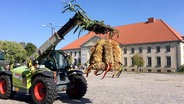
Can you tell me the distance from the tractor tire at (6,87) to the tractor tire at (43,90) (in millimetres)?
1660

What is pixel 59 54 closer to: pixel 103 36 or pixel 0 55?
pixel 103 36

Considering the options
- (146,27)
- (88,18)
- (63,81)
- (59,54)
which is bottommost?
(63,81)

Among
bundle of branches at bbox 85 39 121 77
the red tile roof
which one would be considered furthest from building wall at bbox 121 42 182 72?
bundle of branches at bbox 85 39 121 77

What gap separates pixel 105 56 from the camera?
10258mm

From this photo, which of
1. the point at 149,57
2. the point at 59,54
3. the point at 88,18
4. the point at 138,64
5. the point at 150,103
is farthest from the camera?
the point at 149,57

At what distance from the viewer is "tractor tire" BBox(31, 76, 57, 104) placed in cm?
1119

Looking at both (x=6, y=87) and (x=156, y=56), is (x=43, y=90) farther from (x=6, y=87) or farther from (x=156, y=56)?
(x=156, y=56)

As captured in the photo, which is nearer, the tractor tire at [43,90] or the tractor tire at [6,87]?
the tractor tire at [43,90]


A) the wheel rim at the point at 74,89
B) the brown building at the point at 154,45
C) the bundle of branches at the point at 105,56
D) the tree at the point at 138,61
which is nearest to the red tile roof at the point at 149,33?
the brown building at the point at 154,45

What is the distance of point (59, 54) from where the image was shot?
12953 mm

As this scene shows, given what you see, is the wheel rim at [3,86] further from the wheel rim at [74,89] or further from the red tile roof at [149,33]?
the red tile roof at [149,33]

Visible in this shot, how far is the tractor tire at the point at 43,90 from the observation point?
11188 mm

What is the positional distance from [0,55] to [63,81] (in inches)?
460

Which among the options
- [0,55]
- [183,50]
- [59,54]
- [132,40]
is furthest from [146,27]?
[59,54]
